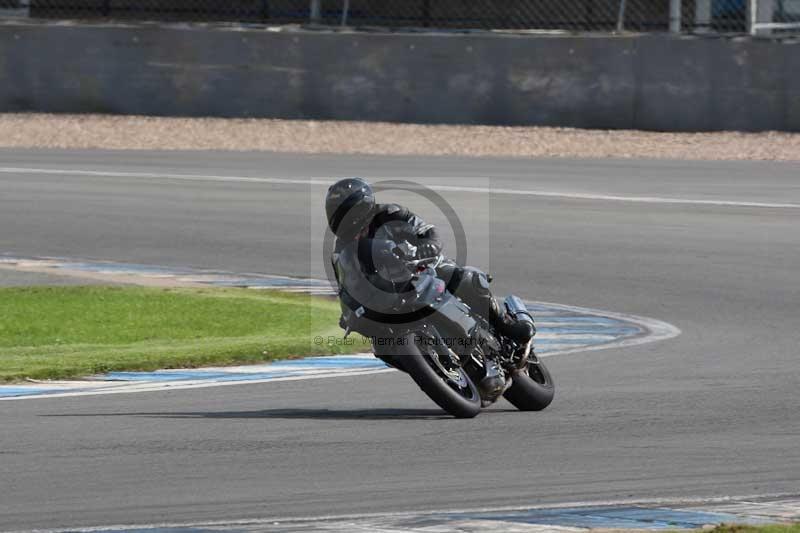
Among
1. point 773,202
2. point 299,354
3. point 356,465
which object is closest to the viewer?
point 356,465

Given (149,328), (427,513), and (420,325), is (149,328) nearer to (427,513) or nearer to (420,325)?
(420,325)

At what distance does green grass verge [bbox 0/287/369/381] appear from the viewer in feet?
37.2

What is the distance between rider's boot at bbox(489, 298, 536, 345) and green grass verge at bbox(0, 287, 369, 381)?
2540 mm

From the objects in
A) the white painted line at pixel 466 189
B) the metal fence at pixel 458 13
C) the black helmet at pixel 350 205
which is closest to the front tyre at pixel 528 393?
the black helmet at pixel 350 205

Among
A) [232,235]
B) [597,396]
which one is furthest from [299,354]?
[232,235]

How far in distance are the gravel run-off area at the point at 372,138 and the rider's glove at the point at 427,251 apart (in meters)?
14.9

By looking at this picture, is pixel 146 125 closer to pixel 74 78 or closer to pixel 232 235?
pixel 74 78

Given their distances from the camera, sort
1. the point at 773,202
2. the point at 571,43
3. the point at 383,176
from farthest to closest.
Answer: the point at 571,43 < the point at 383,176 < the point at 773,202

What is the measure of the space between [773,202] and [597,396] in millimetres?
10455

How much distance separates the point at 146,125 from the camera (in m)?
26.3

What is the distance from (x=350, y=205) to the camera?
887cm

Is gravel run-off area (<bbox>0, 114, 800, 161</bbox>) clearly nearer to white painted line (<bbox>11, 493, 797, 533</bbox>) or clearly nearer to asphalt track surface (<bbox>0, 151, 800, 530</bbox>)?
asphalt track surface (<bbox>0, 151, 800, 530</bbox>)

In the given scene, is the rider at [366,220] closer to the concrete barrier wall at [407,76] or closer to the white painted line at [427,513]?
the white painted line at [427,513]

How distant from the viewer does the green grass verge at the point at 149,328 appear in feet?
37.2
